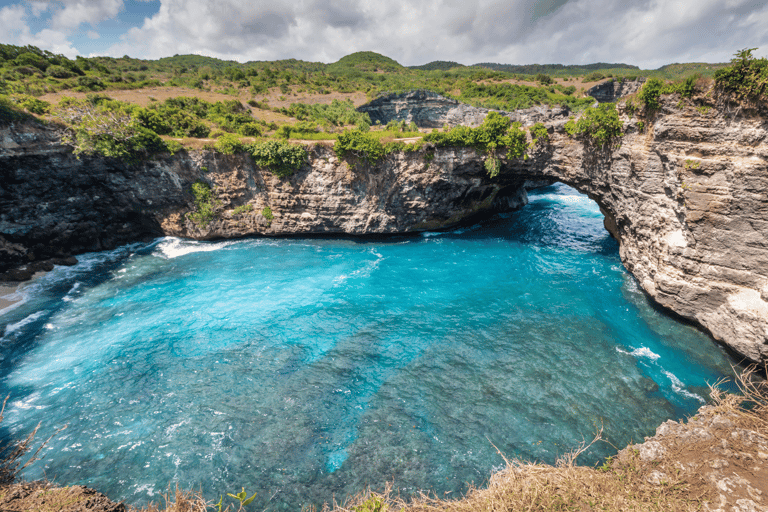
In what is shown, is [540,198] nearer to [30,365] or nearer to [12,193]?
[30,365]

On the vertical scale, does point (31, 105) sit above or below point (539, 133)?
above

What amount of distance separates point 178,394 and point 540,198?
52.1m

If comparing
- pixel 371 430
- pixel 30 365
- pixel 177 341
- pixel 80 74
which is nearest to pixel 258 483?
pixel 371 430

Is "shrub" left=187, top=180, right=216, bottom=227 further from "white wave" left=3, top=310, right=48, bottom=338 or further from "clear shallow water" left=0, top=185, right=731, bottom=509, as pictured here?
"white wave" left=3, top=310, right=48, bottom=338

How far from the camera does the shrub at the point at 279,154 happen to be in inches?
1262

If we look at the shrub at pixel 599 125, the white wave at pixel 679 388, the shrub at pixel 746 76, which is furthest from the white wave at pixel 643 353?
the shrub at pixel 599 125

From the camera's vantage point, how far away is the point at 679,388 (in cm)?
1558

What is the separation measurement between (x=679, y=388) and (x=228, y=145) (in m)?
41.1

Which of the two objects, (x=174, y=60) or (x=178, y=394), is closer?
(x=178, y=394)

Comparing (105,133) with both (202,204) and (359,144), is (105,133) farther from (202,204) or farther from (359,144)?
(359,144)

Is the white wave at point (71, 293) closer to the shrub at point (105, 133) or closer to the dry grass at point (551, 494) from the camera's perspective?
the shrub at point (105, 133)

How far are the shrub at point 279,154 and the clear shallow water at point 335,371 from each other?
39.5 ft

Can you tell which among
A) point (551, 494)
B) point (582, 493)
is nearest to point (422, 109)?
point (582, 493)

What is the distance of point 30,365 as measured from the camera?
60.9ft
